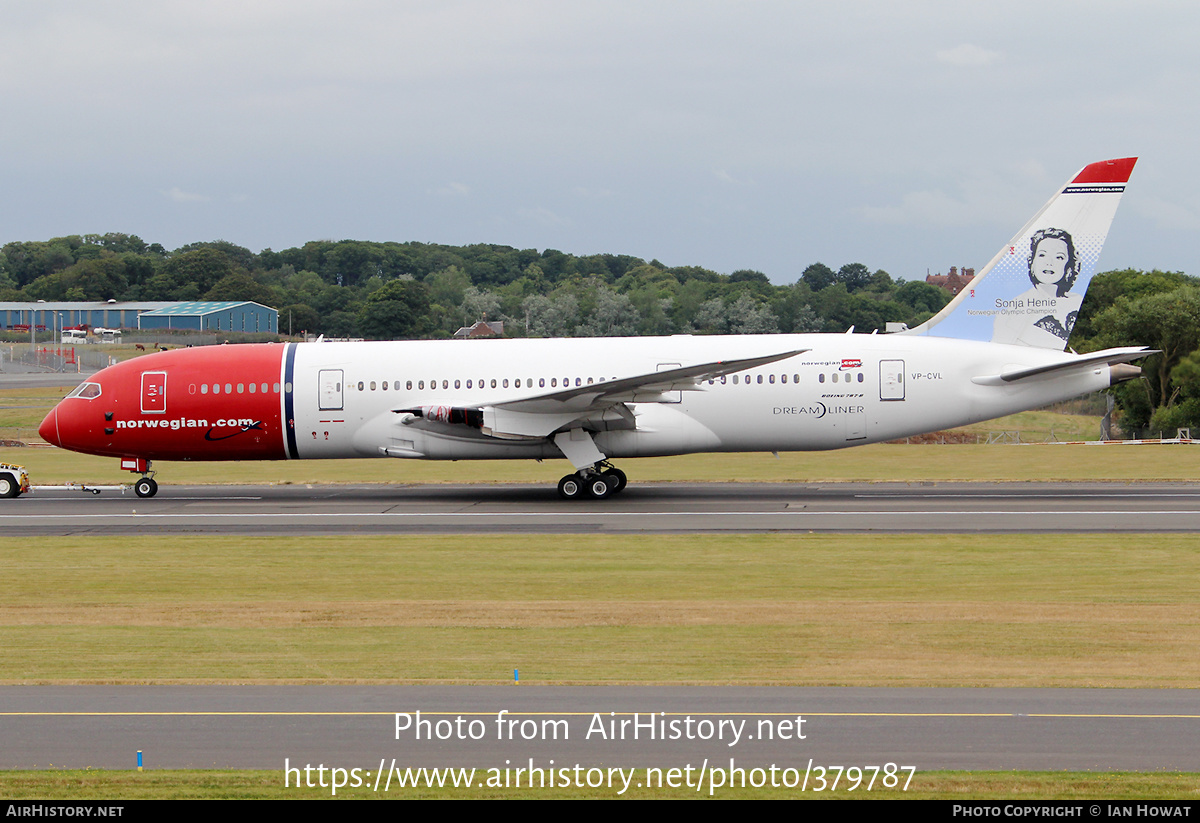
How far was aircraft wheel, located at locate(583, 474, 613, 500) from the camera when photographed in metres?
30.3

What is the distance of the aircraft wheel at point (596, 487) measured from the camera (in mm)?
30266

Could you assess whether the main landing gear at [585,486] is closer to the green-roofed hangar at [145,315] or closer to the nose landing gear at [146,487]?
the nose landing gear at [146,487]

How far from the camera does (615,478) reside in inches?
1217

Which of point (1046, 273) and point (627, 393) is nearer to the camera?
point (627, 393)

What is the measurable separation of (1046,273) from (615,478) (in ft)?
42.5

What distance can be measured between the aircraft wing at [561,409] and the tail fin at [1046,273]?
5612mm

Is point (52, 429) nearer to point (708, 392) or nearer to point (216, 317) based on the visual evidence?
point (708, 392)

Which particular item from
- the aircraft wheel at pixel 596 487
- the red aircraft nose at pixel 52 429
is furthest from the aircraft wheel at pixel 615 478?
the red aircraft nose at pixel 52 429

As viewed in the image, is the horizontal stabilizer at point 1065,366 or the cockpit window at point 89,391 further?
the cockpit window at point 89,391

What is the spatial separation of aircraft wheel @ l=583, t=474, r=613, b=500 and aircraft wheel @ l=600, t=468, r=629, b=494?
31 centimetres

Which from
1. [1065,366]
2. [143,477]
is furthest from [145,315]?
[1065,366]
